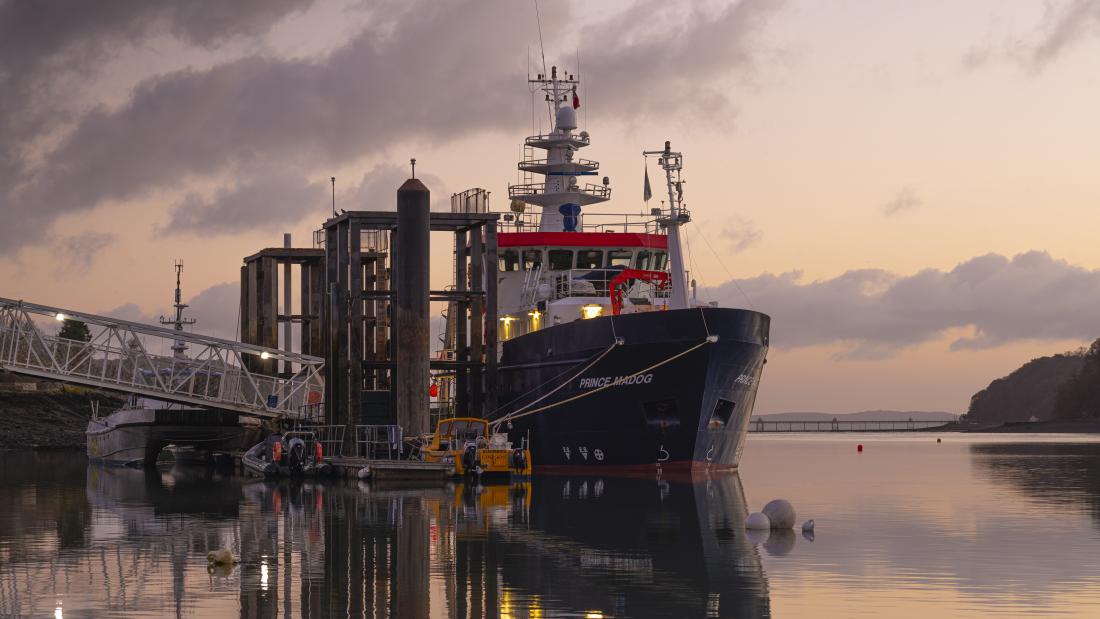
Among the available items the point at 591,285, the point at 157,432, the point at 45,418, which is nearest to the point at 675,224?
the point at 591,285

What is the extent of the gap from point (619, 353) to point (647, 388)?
4.41 feet

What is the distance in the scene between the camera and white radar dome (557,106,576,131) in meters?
58.8

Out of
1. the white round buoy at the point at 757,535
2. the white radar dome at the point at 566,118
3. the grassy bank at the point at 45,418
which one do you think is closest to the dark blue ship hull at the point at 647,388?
the white radar dome at the point at 566,118

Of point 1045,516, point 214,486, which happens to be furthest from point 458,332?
point 1045,516

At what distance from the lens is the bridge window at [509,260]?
5506 centimetres

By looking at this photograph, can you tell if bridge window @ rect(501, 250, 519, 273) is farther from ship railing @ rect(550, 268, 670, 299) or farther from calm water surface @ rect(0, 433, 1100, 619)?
calm water surface @ rect(0, 433, 1100, 619)

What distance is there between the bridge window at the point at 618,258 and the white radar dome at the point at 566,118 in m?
6.90

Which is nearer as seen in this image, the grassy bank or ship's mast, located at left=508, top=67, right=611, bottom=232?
ship's mast, located at left=508, top=67, right=611, bottom=232

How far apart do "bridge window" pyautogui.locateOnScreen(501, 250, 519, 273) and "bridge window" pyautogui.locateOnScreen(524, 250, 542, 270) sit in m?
0.47

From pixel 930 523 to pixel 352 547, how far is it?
40.3 ft

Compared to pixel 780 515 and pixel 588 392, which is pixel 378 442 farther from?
pixel 780 515

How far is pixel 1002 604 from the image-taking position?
17562 mm

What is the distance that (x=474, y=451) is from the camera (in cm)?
4222

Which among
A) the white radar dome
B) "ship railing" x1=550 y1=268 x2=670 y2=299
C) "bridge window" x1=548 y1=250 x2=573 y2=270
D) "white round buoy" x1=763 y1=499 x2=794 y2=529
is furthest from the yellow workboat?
the white radar dome
